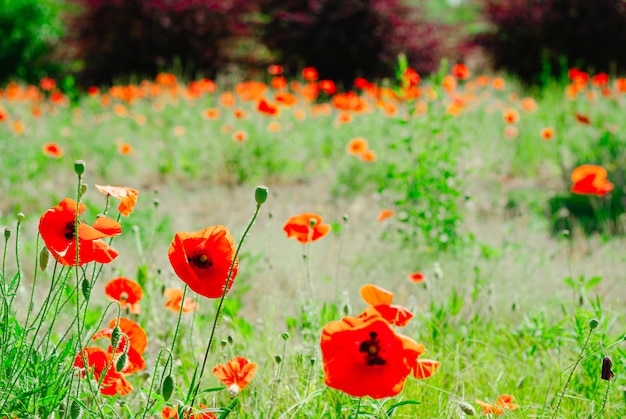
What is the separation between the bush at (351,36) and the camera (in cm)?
937

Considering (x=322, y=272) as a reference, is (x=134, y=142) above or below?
above

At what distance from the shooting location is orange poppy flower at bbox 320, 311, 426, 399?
1124 mm

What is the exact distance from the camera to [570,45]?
10211mm

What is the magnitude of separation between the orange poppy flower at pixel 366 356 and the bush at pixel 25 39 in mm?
10877

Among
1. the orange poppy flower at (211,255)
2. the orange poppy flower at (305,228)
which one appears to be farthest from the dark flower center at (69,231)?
the orange poppy flower at (305,228)

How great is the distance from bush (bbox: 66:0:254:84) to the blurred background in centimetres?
1

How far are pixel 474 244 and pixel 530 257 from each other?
26cm

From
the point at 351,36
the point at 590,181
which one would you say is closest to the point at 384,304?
the point at 590,181

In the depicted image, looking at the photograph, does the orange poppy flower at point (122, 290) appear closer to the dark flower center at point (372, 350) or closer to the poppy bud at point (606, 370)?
the dark flower center at point (372, 350)

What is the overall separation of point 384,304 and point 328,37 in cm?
850

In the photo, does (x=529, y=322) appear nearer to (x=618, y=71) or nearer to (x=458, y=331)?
(x=458, y=331)

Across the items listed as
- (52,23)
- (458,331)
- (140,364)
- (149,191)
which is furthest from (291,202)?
(52,23)

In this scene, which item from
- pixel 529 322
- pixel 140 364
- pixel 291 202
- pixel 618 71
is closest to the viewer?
pixel 140 364

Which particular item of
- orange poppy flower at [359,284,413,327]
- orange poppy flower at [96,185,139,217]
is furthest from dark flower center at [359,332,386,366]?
orange poppy flower at [96,185,139,217]
